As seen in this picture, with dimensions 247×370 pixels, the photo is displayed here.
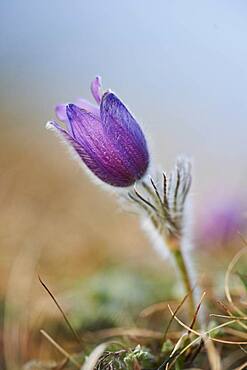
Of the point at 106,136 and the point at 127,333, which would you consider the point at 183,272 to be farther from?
the point at 106,136

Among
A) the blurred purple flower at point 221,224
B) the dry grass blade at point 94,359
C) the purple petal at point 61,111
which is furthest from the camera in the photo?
the blurred purple flower at point 221,224

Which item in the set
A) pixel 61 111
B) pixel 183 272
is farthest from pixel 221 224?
pixel 61 111

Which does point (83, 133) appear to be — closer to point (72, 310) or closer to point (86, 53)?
point (72, 310)

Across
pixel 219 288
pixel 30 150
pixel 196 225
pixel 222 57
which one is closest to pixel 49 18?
pixel 30 150

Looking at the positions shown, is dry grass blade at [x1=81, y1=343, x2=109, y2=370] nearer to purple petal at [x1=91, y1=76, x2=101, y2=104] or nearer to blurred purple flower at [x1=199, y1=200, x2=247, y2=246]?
purple petal at [x1=91, y1=76, x2=101, y2=104]

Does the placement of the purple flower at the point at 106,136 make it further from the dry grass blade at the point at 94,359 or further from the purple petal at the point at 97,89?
the dry grass blade at the point at 94,359

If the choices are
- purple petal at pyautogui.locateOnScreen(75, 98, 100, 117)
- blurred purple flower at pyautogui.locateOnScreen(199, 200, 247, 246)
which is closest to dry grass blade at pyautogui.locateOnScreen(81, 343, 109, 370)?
purple petal at pyautogui.locateOnScreen(75, 98, 100, 117)

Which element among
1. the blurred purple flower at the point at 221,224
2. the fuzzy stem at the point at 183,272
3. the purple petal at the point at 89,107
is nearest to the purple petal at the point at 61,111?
the purple petal at the point at 89,107
